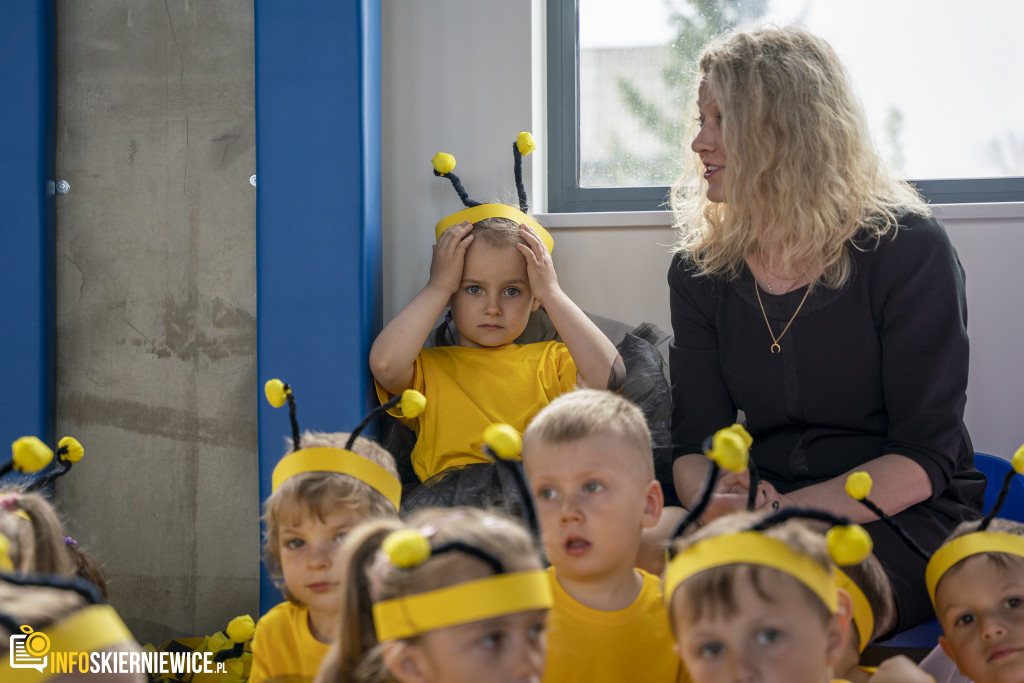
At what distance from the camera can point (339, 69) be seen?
2268 millimetres

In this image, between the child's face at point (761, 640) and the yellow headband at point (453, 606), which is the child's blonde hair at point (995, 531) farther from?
the yellow headband at point (453, 606)

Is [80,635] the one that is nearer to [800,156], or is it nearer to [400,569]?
[400,569]

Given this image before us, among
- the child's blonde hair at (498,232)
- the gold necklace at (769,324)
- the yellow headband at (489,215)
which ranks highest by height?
the yellow headband at (489,215)

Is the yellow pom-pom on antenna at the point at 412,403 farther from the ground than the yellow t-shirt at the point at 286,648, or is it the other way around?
the yellow pom-pom on antenna at the point at 412,403

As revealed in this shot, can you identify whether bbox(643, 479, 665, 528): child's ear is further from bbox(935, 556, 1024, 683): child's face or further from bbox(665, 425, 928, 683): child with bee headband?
bbox(935, 556, 1024, 683): child's face

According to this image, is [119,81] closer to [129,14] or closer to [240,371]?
[129,14]

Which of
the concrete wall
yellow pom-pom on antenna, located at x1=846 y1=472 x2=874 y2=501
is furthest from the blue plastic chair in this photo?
the concrete wall

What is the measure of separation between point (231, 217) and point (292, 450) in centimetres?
95

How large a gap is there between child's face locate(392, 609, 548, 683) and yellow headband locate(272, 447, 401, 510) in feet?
1.81

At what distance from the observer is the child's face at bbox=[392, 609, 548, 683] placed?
3.56 ft

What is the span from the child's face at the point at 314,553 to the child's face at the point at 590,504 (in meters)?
0.34

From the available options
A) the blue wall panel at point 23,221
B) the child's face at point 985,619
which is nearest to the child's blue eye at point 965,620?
the child's face at point 985,619

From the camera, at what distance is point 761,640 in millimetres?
1123

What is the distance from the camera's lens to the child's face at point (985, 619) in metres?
1.40
